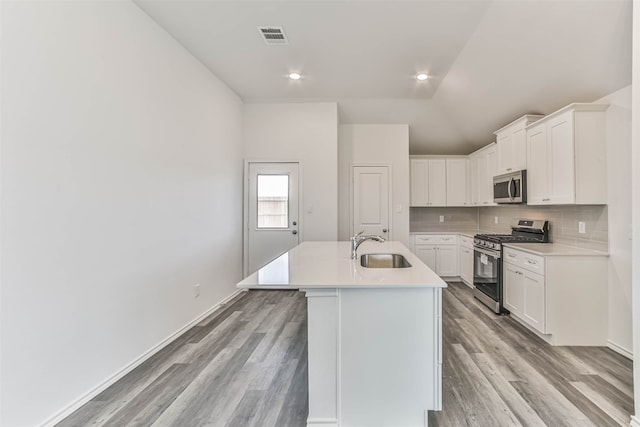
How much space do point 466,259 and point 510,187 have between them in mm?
1521

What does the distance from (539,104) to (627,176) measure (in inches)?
50.1

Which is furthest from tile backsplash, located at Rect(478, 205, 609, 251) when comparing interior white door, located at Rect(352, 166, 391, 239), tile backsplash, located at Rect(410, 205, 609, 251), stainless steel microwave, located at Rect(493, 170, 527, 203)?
interior white door, located at Rect(352, 166, 391, 239)

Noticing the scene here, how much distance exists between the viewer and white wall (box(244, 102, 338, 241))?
459cm

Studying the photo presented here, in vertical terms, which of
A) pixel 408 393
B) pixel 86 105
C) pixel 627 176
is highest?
pixel 86 105

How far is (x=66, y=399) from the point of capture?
1778 mm

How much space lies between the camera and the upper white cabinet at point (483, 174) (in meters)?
4.46

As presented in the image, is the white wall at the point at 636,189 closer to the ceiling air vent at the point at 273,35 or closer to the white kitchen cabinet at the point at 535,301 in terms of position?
the white kitchen cabinet at the point at 535,301

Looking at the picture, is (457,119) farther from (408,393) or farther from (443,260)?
(408,393)

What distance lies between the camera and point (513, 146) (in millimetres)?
3709

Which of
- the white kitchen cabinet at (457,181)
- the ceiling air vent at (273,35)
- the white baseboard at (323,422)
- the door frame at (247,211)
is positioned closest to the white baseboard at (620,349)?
the white baseboard at (323,422)

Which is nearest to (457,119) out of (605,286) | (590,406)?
(605,286)

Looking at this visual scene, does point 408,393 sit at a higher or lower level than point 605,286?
lower

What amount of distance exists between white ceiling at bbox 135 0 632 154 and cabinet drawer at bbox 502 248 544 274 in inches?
65.2

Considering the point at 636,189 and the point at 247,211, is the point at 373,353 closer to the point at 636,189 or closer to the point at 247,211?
the point at 636,189
